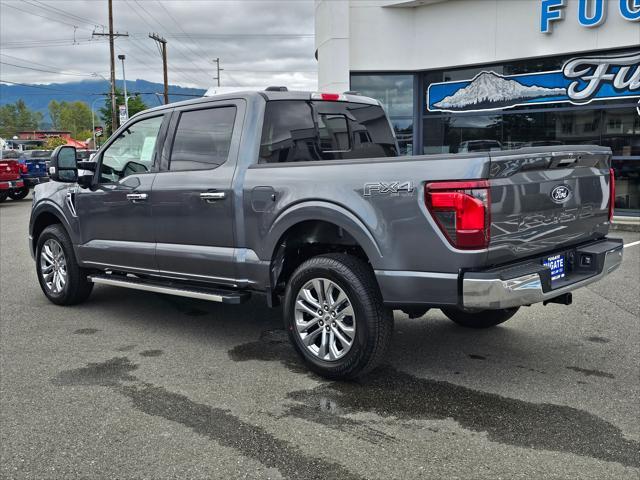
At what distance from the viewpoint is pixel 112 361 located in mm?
4906

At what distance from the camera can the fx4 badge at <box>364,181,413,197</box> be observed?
3865 millimetres

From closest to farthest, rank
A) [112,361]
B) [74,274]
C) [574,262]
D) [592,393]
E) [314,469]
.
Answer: [314,469] < [592,393] < [574,262] < [112,361] < [74,274]

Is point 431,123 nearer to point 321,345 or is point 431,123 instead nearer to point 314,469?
point 321,345

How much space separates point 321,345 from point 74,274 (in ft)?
10.9

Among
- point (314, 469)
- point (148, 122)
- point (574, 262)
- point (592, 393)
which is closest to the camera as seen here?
point (314, 469)

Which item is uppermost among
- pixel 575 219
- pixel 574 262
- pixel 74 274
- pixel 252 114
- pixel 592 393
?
pixel 252 114

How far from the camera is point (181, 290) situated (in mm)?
5270

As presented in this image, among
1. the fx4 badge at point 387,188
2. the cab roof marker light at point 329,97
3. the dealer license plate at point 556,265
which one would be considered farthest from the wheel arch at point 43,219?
the dealer license plate at point 556,265

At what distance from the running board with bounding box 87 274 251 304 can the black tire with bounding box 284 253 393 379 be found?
730mm

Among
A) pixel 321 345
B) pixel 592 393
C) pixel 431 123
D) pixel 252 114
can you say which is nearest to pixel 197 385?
pixel 321 345

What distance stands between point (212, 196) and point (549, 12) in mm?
12381

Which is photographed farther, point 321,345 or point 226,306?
point 226,306

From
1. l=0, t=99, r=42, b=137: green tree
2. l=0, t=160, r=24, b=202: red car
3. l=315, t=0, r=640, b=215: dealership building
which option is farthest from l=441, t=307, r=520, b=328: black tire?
l=0, t=99, r=42, b=137: green tree

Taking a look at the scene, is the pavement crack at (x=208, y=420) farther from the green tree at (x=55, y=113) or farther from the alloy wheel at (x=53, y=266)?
the green tree at (x=55, y=113)
